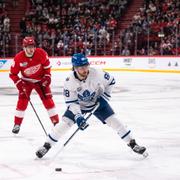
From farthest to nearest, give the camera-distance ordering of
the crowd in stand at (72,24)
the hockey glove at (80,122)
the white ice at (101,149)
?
the crowd in stand at (72,24) → the hockey glove at (80,122) → the white ice at (101,149)

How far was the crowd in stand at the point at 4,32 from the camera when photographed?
20.5m

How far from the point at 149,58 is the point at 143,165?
1470cm

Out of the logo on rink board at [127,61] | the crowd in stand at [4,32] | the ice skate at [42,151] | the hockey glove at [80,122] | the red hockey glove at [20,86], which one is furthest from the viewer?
the crowd in stand at [4,32]

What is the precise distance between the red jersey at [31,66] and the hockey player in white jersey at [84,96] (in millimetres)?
1858

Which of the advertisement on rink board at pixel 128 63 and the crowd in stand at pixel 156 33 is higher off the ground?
the crowd in stand at pixel 156 33

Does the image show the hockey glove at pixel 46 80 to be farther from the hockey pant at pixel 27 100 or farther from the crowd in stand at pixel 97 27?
the crowd in stand at pixel 97 27

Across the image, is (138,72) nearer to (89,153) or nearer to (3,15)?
(3,15)

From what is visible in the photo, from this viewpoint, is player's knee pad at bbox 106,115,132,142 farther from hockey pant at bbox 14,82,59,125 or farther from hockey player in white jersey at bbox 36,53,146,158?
hockey pant at bbox 14,82,59,125

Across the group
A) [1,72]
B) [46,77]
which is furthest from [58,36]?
[46,77]

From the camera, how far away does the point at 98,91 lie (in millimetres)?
5027

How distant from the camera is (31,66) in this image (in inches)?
271

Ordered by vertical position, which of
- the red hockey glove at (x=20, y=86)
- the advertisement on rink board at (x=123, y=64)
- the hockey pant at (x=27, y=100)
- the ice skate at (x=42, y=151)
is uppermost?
the red hockey glove at (x=20, y=86)

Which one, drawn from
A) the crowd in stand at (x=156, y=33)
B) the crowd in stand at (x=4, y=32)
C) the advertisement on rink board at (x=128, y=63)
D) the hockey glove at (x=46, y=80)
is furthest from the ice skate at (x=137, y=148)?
the crowd in stand at (x=4, y=32)

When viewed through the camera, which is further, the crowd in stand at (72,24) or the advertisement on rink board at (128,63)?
the crowd in stand at (72,24)
